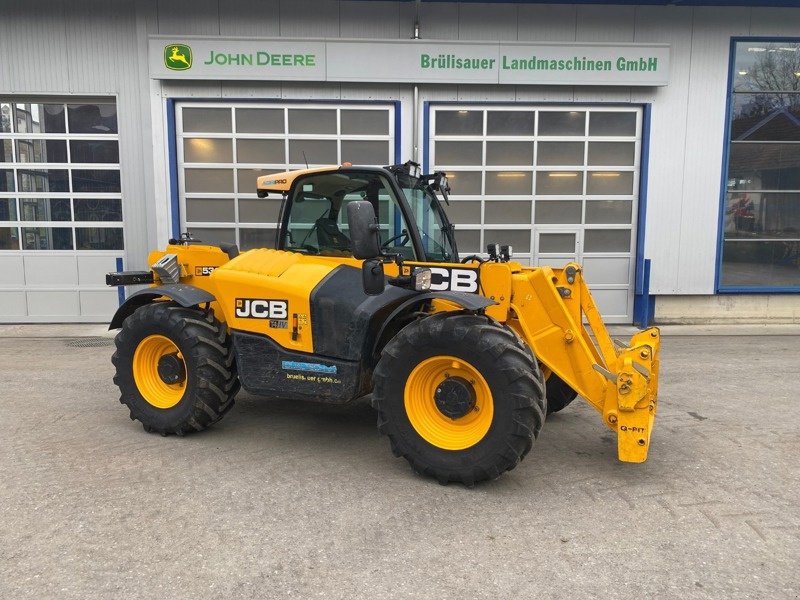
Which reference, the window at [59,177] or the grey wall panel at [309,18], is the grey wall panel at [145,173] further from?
the grey wall panel at [309,18]

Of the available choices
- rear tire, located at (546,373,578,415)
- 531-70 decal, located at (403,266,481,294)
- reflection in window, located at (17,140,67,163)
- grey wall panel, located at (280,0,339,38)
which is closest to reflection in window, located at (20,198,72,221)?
reflection in window, located at (17,140,67,163)

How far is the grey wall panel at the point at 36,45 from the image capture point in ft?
31.6

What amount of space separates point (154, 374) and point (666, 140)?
357 inches

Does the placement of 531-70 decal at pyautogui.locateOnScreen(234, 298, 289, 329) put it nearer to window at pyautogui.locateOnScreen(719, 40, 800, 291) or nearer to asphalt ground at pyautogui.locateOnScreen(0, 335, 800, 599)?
asphalt ground at pyautogui.locateOnScreen(0, 335, 800, 599)

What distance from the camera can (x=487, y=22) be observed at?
32.4ft

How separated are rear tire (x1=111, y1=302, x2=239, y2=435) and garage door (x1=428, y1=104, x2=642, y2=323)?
633 centimetres

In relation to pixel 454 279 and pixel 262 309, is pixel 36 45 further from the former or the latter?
pixel 454 279

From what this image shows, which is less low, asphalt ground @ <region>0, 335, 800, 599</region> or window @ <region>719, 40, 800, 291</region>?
window @ <region>719, 40, 800, 291</region>

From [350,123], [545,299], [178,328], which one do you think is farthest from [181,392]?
[350,123]

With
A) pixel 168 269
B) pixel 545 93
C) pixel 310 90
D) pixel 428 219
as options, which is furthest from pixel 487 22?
pixel 168 269

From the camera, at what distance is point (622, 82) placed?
9.84m

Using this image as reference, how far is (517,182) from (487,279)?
6574mm

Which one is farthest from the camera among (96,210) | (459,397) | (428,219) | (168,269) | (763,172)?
(763,172)

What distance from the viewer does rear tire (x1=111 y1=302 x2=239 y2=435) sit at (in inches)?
182
